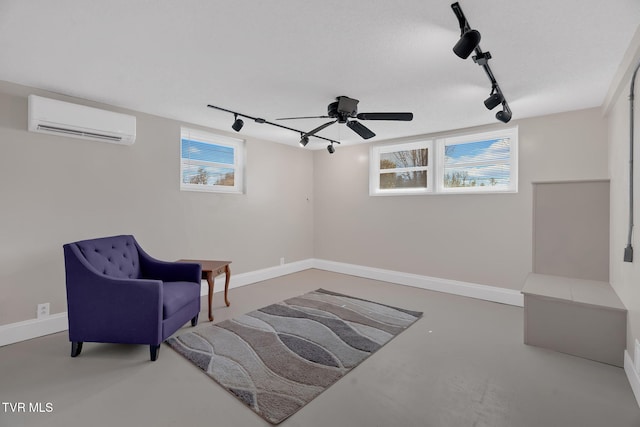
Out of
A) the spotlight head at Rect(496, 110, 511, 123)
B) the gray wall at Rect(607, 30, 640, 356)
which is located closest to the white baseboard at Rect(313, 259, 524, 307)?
the gray wall at Rect(607, 30, 640, 356)

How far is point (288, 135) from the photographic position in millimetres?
4742

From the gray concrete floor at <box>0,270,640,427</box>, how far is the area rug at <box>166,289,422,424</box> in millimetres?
91

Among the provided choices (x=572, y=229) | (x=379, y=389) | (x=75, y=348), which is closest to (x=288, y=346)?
(x=379, y=389)

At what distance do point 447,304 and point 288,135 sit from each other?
3.40 m

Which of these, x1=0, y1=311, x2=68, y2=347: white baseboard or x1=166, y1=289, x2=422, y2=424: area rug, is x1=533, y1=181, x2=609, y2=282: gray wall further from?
x1=0, y1=311, x2=68, y2=347: white baseboard

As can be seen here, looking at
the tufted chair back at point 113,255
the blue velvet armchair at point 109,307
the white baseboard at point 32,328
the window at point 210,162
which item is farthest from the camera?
the window at point 210,162

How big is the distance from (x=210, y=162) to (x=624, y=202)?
4.66 m

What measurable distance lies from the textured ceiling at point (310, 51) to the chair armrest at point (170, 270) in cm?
177

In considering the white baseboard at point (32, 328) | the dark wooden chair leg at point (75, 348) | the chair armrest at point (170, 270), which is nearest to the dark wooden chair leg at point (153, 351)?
the dark wooden chair leg at point (75, 348)

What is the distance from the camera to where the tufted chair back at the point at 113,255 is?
258 centimetres

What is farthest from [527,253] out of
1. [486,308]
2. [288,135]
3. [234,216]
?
[234,216]

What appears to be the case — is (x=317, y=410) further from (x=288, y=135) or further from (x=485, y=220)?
(x=288, y=135)

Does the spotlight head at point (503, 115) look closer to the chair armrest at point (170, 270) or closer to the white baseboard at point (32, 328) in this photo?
the chair armrest at point (170, 270)

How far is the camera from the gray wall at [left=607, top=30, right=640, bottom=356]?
6.57 feet
